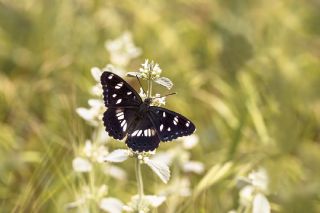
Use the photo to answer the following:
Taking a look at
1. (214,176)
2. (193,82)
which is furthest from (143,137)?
(193,82)

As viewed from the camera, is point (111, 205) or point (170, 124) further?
point (111, 205)

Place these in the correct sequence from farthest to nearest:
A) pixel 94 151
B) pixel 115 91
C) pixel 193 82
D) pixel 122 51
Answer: pixel 193 82 < pixel 122 51 < pixel 94 151 < pixel 115 91

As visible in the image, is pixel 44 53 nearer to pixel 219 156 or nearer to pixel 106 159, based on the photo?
pixel 219 156

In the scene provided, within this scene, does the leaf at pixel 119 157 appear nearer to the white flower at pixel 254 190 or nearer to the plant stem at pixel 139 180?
the plant stem at pixel 139 180

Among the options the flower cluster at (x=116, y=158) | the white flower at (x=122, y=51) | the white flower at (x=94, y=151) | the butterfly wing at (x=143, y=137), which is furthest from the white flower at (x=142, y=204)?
the white flower at (x=122, y=51)

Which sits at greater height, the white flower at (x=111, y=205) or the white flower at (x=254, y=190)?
the white flower at (x=254, y=190)

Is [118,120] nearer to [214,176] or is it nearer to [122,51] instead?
[214,176]

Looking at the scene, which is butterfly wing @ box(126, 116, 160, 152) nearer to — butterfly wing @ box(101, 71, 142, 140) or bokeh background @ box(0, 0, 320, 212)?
butterfly wing @ box(101, 71, 142, 140)

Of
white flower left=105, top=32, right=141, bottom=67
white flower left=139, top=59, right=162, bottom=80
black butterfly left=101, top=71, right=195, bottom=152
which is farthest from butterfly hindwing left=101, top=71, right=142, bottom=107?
white flower left=105, top=32, right=141, bottom=67
